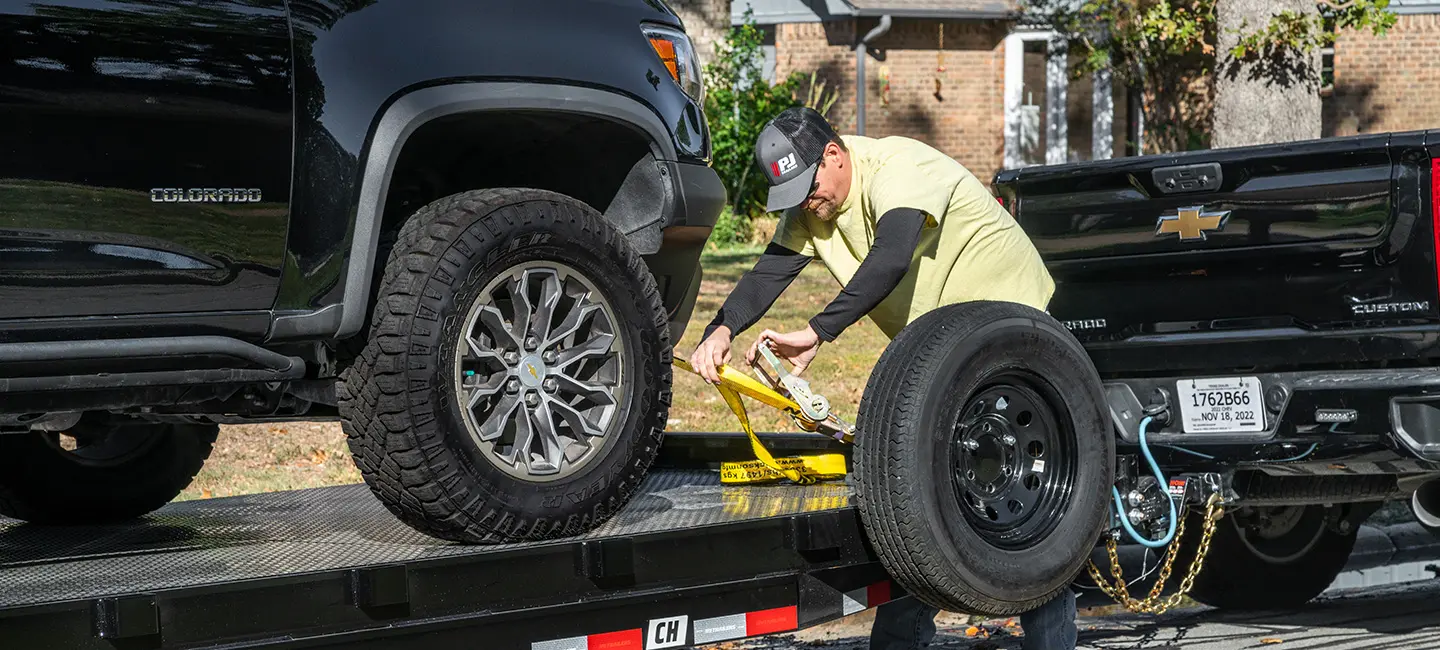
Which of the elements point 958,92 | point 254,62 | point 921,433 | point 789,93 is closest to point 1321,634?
point 921,433

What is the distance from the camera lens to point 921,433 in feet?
13.5

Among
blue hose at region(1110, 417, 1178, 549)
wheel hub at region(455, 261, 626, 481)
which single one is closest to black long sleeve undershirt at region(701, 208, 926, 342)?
wheel hub at region(455, 261, 626, 481)

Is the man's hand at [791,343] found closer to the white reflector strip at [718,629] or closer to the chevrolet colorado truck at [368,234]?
the chevrolet colorado truck at [368,234]

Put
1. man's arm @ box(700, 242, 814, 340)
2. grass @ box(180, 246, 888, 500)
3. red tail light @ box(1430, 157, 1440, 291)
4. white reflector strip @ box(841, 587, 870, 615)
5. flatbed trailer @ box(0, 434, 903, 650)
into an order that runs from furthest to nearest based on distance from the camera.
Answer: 1. grass @ box(180, 246, 888, 500)
2. red tail light @ box(1430, 157, 1440, 291)
3. man's arm @ box(700, 242, 814, 340)
4. white reflector strip @ box(841, 587, 870, 615)
5. flatbed trailer @ box(0, 434, 903, 650)

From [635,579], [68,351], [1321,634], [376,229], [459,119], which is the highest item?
[459,119]

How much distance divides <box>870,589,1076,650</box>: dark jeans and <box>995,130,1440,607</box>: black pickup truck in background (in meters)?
0.85

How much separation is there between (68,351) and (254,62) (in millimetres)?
761

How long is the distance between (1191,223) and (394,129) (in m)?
3.02

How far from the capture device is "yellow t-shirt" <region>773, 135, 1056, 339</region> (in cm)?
487

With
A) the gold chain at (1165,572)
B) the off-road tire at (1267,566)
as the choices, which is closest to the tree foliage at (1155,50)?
the off-road tire at (1267,566)

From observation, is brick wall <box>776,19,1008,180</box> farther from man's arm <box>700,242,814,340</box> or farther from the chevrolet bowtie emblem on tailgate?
man's arm <box>700,242,814,340</box>

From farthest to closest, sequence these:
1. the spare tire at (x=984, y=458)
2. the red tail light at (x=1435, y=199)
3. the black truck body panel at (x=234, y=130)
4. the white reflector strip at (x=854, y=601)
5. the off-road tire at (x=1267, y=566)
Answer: the off-road tire at (x=1267, y=566) < the red tail light at (x=1435, y=199) < the white reflector strip at (x=854, y=601) < the spare tire at (x=984, y=458) < the black truck body panel at (x=234, y=130)

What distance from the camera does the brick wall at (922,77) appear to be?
23.7 meters

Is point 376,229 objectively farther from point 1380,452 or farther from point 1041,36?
point 1041,36
